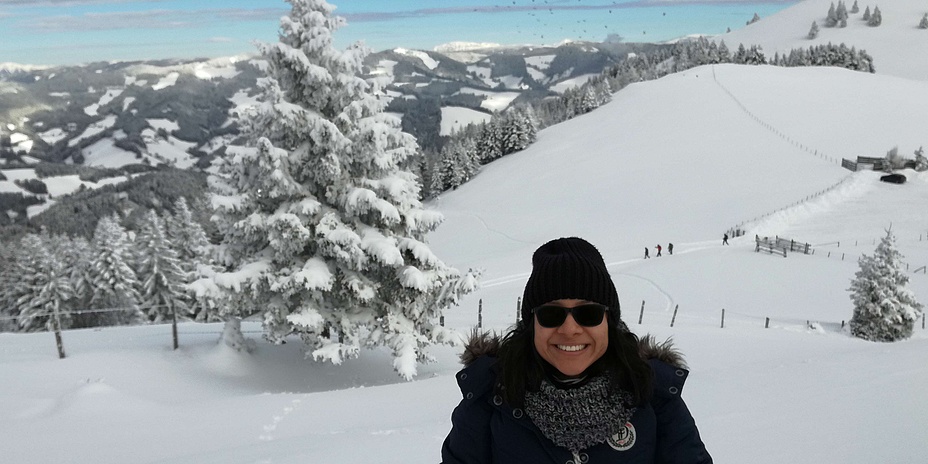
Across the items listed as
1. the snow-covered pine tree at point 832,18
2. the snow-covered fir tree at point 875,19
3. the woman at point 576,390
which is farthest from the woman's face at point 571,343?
the snow-covered pine tree at point 832,18

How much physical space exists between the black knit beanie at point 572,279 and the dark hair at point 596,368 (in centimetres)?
18

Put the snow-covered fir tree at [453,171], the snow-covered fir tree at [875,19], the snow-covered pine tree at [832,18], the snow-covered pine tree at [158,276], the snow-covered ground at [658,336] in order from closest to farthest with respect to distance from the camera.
A: the snow-covered ground at [658,336]
the snow-covered pine tree at [158,276]
the snow-covered fir tree at [453,171]
the snow-covered fir tree at [875,19]
the snow-covered pine tree at [832,18]

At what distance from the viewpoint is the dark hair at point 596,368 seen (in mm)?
2568

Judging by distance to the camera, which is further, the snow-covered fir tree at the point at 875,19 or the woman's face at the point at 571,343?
the snow-covered fir tree at the point at 875,19

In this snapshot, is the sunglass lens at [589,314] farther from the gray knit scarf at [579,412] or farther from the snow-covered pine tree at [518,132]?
the snow-covered pine tree at [518,132]

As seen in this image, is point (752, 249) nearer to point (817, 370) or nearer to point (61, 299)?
point (817, 370)

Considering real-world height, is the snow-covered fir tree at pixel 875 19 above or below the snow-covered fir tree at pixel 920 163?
above

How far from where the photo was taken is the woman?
8.31 ft

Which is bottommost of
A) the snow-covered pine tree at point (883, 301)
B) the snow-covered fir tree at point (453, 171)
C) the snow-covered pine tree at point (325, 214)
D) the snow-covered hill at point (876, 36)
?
the snow-covered fir tree at point (453, 171)

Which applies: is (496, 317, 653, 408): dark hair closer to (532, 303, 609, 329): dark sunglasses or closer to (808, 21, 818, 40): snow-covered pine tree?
(532, 303, 609, 329): dark sunglasses

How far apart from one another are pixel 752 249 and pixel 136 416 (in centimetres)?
3337

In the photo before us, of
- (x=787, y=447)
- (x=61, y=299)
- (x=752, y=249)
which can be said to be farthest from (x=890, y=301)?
(x=61, y=299)

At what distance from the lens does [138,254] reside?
145 feet

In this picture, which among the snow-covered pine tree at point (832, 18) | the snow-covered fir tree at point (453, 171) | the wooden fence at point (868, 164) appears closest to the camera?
the wooden fence at point (868, 164)
